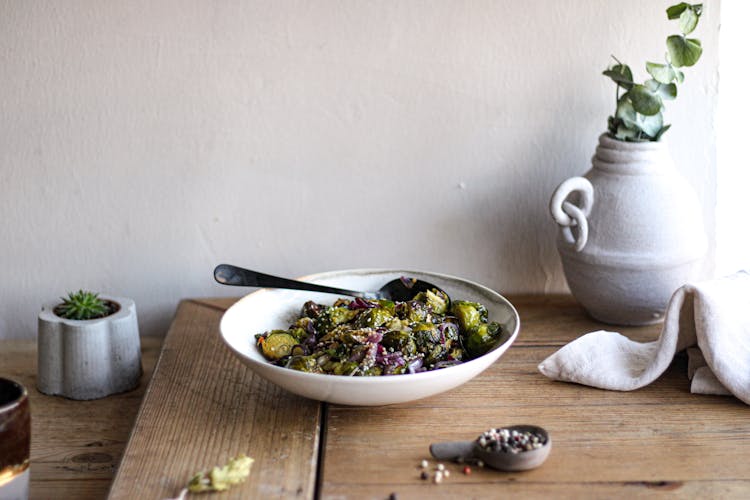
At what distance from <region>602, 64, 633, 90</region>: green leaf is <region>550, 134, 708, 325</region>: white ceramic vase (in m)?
0.09

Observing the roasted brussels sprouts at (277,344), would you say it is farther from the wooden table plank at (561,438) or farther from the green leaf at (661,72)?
the green leaf at (661,72)

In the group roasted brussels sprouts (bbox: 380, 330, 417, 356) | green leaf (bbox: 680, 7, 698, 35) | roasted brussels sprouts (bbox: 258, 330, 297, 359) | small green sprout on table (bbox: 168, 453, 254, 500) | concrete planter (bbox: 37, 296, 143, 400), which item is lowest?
concrete planter (bbox: 37, 296, 143, 400)

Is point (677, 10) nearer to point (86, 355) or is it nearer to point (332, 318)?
point (332, 318)

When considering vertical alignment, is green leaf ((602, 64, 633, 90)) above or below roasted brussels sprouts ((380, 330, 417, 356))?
above

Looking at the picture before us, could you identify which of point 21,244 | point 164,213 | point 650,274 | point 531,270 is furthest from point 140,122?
point 650,274

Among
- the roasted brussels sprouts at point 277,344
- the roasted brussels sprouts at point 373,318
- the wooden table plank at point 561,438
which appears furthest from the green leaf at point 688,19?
the roasted brussels sprouts at point 277,344

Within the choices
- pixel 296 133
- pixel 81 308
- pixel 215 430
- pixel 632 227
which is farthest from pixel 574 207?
pixel 81 308

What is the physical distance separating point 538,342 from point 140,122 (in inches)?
28.0

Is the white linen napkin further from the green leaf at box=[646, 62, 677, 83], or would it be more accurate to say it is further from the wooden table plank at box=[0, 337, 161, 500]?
the wooden table plank at box=[0, 337, 161, 500]

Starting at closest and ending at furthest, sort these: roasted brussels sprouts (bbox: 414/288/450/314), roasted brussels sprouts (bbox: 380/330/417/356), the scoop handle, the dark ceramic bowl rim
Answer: the dark ceramic bowl rim
the scoop handle
roasted brussels sprouts (bbox: 380/330/417/356)
roasted brussels sprouts (bbox: 414/288/450/314)

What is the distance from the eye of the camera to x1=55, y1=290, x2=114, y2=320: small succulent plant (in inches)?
46.4

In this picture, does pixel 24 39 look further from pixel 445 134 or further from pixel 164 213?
pixel 445 134

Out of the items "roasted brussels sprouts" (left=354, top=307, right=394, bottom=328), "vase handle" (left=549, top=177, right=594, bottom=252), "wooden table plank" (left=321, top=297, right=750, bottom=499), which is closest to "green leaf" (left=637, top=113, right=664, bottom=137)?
"vase handle" (left=549, top=177, right=594, bottom=252)

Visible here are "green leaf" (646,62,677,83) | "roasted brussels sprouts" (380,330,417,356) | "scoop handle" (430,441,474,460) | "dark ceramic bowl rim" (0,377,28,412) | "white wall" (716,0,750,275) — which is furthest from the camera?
"white wall" (716,0,750,275)
